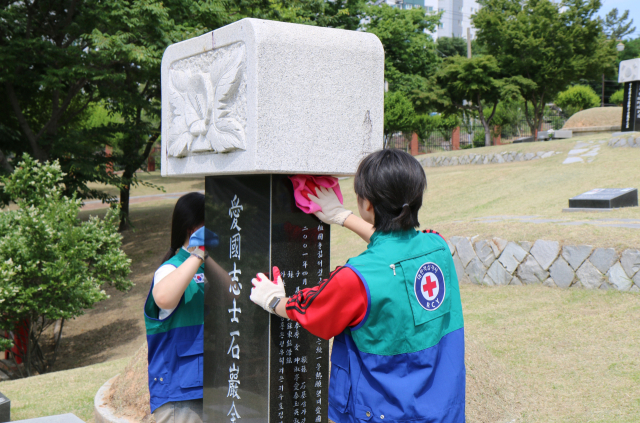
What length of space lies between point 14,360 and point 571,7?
21065 mm

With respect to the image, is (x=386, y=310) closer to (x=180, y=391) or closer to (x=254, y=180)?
(x=254, y=180)

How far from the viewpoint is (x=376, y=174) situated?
5.86 feet

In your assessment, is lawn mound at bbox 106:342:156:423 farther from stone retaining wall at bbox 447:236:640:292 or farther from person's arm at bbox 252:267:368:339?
stone retaining wall at bbox 447:236:640:292

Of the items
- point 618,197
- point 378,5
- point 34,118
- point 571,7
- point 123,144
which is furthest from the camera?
point 378,5

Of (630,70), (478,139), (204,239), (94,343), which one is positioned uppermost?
(630,70)

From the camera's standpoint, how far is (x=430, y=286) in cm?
182

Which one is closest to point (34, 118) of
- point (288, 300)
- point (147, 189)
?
point (147, 189)

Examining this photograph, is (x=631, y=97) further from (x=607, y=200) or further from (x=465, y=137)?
(x=465, y=137)

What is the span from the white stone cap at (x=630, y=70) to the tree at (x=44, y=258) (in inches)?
591

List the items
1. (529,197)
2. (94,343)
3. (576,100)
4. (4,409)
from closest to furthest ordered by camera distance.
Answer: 1. (4,409)
2. (94,343)
3. (529,197)
4. (576,100)

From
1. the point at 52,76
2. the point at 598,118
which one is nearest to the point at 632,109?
the point at 598,118

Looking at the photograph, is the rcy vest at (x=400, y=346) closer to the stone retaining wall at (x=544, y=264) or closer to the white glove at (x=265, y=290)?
the white glove at (x=265, y=290)

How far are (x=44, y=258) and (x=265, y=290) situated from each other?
22.2 ft

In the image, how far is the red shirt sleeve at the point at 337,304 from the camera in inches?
66.7
